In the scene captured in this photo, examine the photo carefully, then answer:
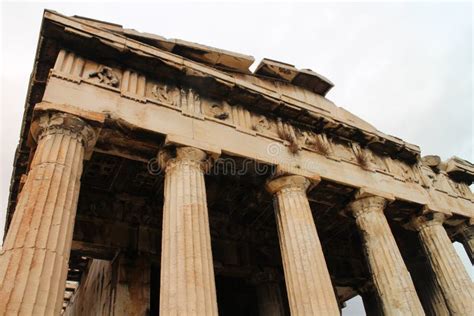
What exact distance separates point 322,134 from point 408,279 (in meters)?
5.09

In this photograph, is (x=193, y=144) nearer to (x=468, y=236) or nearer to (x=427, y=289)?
(x=468, y=236)

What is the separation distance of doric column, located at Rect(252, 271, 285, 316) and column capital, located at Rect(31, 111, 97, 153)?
8.75 metres

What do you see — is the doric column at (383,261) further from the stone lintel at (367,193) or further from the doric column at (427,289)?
the doric column at (427,289)

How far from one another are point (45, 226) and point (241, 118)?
619cm

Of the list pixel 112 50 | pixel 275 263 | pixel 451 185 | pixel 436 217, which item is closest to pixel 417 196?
pixel 436 217

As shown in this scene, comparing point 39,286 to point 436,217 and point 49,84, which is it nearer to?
point 49,84

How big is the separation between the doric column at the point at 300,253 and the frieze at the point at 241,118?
1347 mm

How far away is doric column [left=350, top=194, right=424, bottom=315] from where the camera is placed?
9.91m

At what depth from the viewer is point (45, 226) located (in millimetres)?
6082

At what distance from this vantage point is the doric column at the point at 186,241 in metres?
6.80

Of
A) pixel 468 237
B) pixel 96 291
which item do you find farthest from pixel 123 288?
pixel 468 237

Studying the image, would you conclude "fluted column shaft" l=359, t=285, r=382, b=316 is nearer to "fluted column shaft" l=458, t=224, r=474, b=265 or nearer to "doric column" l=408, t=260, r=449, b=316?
"doric column" l=408, t=260, r=449, b=316

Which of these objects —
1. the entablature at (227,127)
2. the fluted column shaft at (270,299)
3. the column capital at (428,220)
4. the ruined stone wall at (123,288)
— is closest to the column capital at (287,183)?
the entablature at (227,127)

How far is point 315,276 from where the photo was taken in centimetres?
868
